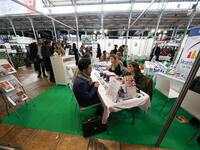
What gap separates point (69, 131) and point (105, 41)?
856 cm

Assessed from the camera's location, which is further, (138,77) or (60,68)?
(60,68)

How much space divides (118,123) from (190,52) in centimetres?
254

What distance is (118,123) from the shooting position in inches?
81.5

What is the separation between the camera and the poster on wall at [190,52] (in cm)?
250

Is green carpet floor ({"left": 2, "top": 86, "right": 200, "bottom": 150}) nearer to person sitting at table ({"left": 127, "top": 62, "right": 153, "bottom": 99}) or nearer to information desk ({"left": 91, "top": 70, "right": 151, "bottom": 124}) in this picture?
information desk ({"left": 91, "top": 70, "right": 151, "bottom": 124})

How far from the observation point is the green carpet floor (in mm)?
1754

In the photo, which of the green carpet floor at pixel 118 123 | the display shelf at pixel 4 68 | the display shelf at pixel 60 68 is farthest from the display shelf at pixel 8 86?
the display shelf at pixel 60 68

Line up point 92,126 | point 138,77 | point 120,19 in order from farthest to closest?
point 120,19, point 138,77, point 92,126

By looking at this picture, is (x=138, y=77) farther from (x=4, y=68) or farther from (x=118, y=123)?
(x=4, y=68)

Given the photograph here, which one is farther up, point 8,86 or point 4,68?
point 4,68

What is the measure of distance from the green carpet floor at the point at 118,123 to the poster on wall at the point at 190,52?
3.59ft

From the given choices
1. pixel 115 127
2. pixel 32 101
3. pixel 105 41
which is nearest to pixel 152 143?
pixel 115 127

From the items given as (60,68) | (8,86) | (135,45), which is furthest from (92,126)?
(135,45)

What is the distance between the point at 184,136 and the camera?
6.03 feet
